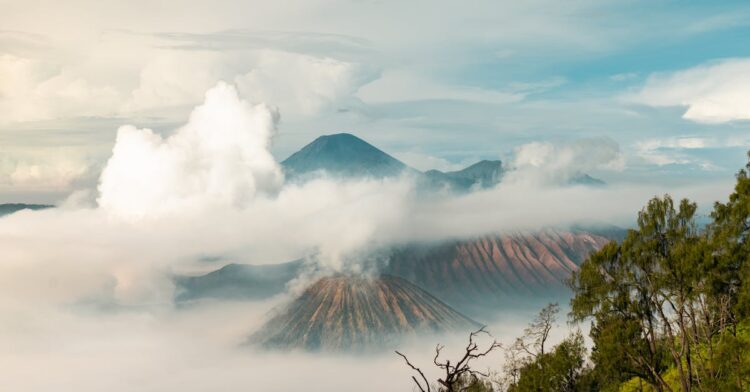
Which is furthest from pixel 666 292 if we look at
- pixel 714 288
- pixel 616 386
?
pixel 616 386

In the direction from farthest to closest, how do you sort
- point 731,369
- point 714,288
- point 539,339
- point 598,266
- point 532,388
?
point 539,339 → point 532,388 → point 598,266 → point 714,288 → point 731,369

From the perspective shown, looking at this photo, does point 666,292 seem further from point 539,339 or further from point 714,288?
point 539,339

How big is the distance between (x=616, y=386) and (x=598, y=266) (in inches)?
663

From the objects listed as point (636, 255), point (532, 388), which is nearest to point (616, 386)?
point (532, 388)

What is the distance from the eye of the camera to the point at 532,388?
72.8 metres

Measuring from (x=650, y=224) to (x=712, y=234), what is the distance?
226 inches

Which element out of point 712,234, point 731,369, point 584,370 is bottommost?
point 584,370

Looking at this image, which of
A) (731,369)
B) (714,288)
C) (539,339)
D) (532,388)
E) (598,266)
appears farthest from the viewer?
(539,339)

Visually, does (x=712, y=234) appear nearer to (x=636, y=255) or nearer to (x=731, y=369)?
(x=636, y=255)

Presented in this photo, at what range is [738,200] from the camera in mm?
64312

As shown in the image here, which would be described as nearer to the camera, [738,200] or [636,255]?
[636,255]

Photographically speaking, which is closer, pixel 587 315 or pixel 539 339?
pixel 587 315

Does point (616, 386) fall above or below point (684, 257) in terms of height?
below

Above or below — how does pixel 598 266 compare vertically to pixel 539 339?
above
